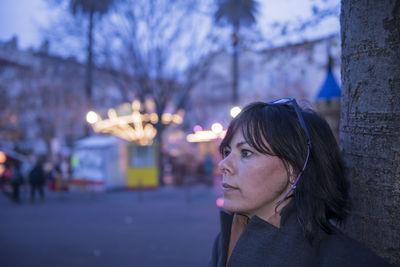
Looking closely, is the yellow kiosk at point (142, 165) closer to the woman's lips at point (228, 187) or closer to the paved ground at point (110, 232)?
the paved ground at point (110, 232)

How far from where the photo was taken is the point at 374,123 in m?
1.41

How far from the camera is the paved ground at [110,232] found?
593 cm

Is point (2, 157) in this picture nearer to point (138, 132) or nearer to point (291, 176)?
point (138, 132)

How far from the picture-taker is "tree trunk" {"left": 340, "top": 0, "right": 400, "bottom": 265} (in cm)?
135

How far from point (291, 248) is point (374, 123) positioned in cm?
68

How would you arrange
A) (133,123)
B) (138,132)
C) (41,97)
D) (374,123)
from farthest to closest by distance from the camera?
(41,97) → (138,132) → (133,123) → (374,123)

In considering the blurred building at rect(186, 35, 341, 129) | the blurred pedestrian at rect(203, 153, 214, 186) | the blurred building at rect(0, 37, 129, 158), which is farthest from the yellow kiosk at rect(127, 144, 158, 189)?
the blurred building at rect(186, 35, 341, 129)

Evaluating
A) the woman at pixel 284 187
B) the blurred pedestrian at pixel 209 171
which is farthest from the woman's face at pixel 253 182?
the blurred pedestrian at pixel 209 171

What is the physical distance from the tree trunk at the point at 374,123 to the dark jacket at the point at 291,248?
24 cm

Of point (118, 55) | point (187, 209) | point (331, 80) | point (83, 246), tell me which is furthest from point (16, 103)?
point (331, 80)

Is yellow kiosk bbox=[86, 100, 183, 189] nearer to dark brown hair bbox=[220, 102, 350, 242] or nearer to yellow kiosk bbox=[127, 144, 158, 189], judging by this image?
yellow kiosk bbox=[127, 144, 158, 189]

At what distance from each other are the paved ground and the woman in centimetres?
457

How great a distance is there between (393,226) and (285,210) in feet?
1.55

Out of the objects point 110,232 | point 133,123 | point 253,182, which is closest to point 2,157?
point 133,123
